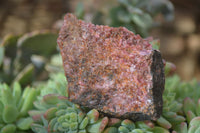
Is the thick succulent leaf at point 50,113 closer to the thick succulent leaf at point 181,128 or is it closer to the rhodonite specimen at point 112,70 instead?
the rhodonite specimen at point 112,70

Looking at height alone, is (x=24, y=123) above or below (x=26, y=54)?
below

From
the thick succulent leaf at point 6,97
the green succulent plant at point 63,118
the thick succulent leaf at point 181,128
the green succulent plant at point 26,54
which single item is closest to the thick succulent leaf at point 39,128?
the green succulent plant at point 63,118

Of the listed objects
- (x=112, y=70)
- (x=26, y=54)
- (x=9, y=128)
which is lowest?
(x=9, y=128)

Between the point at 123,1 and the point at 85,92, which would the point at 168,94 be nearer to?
the point at 85,92

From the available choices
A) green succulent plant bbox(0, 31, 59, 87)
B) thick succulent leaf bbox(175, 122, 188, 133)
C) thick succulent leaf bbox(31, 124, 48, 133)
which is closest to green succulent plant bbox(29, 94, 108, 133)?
thick succulent leaf bbox(31, 124, 48, 133)

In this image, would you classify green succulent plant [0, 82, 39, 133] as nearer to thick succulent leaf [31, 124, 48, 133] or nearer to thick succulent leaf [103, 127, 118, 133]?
thick succulent leaf [31, 124, 48, 133]

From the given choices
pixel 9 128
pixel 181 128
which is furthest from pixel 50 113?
pixel 181 128

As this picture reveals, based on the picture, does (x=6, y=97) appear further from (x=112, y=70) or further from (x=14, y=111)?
(x=112, y=70)
